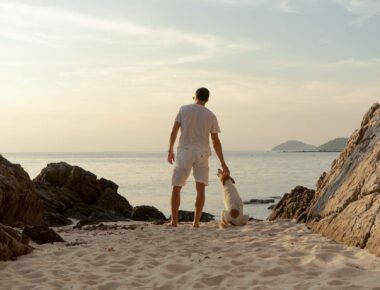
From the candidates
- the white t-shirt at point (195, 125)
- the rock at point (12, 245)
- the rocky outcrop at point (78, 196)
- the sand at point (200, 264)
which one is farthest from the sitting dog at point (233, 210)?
the rocky outcrop at point (78, 196)

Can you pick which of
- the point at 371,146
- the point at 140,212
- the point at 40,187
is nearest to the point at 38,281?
the point at 371,146

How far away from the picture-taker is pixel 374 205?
18.7 ft

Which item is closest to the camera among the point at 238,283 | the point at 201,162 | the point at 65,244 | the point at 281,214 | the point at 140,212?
the point at 238,283

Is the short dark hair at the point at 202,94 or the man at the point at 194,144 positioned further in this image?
the short dark hair at the point at 202,94

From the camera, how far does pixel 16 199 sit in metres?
9.02

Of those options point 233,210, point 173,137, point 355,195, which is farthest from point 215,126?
point 355,195

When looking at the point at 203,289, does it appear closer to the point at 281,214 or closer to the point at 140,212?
the point at 281,214

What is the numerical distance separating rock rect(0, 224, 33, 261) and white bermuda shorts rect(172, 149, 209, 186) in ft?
9.08

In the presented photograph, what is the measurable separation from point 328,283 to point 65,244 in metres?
4.12

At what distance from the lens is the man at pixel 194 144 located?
26.7ft

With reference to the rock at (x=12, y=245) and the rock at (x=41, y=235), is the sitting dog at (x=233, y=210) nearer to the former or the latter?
the rock at (x=41, y=235)

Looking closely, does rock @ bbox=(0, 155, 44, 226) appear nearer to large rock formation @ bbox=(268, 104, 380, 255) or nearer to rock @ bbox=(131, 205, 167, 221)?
rock @ bbox=(131, 205, 167, 221)

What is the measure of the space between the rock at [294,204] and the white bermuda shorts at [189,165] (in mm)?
1972

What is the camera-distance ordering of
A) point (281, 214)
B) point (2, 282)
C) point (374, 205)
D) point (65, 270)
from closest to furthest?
1. point (2, 282)
2. point (65, 270)
3. point (374, 205)
4. point (281, 214)
